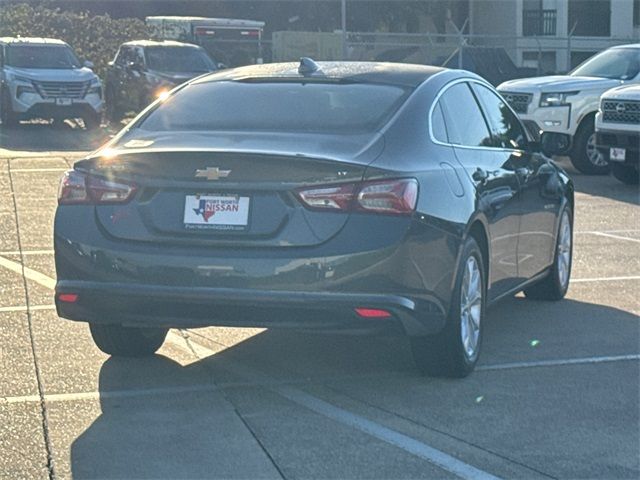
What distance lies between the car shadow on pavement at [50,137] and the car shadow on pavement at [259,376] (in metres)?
14.3

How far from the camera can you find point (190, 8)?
5075 cm

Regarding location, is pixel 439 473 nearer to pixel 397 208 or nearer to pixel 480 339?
pixel 397 208

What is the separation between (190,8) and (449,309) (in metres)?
45.5

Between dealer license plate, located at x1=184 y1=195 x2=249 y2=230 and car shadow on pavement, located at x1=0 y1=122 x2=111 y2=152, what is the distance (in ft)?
51.2

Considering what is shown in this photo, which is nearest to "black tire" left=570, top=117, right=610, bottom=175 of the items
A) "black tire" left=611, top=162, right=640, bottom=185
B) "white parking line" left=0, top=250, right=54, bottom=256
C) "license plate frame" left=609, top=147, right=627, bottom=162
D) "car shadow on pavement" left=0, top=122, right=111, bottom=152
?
"black tire" left=611, top=162, right=640, bottom=185

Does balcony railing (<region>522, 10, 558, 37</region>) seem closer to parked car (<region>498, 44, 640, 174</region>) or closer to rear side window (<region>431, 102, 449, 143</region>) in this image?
parked car (<region>498, 44, 640, 174</region>)

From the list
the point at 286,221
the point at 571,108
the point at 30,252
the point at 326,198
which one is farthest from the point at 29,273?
the point at 571,108

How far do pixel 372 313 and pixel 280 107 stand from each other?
143 centimetres

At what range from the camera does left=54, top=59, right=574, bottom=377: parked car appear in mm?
6078

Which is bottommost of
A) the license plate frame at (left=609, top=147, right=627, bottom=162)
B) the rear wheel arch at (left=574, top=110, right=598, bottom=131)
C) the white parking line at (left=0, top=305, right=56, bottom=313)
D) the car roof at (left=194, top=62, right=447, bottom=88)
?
the license plate frame at (left=609, top=147, right=627, bottom=162)

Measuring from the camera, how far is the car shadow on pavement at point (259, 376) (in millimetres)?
5492

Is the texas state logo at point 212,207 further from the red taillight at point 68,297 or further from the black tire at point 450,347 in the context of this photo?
the black tire at point 450,347

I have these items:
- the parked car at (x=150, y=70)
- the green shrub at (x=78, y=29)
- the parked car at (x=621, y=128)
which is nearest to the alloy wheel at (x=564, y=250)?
the parked car at (x=621, y=128)

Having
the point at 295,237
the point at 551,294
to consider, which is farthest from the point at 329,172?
the point at 551,294
